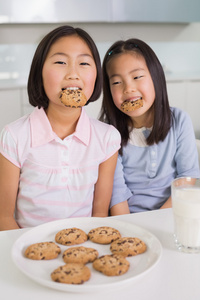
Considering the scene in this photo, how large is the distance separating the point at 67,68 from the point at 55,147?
24cm

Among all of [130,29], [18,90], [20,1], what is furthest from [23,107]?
[130,29]

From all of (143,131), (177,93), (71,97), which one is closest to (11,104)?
(177,93)

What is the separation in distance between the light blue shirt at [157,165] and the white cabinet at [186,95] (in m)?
2.37

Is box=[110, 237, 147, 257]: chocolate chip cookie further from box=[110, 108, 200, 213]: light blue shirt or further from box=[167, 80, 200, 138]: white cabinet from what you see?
box=[167, 80, 200, 138]: white cabinet

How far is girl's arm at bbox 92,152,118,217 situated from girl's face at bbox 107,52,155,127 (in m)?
0.21

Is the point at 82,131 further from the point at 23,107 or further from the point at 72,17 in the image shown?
the point at 72,17

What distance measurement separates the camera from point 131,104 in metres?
1.35

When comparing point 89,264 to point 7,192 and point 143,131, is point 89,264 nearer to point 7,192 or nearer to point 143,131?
point 7,192

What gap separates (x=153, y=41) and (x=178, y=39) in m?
0.31

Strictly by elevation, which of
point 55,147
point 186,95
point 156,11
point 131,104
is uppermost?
point 156,11

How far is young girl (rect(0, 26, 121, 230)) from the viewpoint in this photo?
119 centimetres

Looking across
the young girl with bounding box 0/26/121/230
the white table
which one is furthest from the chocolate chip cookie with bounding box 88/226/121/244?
the young girl with bounding box 0/26/121/230

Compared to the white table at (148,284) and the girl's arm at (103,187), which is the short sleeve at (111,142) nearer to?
the girl's arm at (103,187)

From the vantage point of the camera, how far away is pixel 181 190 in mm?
854
